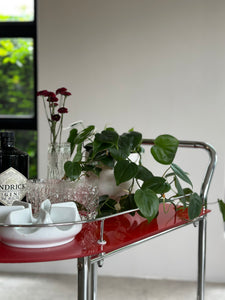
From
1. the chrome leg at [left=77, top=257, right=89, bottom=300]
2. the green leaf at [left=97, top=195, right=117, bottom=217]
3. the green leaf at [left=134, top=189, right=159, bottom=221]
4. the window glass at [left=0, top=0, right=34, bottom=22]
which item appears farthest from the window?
the chrome leg at [left=77, top=257, right=89, bottom=300]

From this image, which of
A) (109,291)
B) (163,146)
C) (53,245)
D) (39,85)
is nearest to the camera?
(53,245)

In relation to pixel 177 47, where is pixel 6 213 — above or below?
A: below

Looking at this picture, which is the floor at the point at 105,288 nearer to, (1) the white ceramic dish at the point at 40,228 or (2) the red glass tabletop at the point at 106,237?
(2) the red glass tabletop at the point at 106,237

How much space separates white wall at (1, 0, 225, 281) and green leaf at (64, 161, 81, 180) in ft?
5.77

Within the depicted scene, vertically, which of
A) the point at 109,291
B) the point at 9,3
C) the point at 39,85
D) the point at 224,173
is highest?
the point at 9,3

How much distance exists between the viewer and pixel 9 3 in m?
3.45

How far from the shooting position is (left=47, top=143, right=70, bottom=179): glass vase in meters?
1.67

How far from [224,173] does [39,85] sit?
1398 millimetres

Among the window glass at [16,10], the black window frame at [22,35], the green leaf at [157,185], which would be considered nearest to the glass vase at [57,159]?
the green leaf at [157,185]

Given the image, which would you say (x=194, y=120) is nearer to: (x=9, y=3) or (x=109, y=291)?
(x=109, y=291)

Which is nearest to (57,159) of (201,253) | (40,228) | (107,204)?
(107,204)

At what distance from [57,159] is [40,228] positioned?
0.48 meters

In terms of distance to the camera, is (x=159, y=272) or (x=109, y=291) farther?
(x=159, y=272)

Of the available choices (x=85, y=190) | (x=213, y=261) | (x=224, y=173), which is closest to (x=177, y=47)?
(x=224, y=173)
